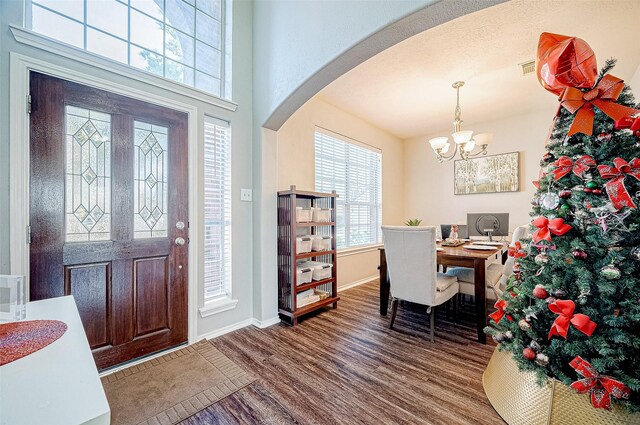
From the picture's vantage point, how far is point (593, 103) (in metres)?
1.26

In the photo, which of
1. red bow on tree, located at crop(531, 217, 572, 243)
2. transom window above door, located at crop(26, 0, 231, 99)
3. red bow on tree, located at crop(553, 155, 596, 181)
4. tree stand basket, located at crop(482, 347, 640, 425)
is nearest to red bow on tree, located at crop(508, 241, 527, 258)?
red bow on tree, located at crop(531, 217, 572, 243)

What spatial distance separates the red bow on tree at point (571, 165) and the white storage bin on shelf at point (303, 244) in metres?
2.16

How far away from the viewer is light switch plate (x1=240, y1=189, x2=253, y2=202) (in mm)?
2689

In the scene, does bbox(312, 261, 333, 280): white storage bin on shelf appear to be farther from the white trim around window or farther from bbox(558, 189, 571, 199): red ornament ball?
bbox(558, 189, 571, 199): red ornament ball

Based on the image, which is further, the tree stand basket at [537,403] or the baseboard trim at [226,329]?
the baseboard trim at [226,329]

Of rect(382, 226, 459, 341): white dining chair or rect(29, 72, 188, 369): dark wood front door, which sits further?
rect(382, 226, 459, 341): white dining chair

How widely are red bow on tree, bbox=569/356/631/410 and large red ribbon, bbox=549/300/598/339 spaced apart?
0.13 metres

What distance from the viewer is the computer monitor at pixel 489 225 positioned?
3.56 metres

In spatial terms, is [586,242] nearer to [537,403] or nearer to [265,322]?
[537,403]

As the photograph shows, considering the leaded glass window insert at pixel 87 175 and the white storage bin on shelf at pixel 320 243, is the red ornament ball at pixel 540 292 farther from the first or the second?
the leaded glass window insert at pixel 87 175

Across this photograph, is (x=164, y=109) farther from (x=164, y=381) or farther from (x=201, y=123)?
(x=164, y=381)

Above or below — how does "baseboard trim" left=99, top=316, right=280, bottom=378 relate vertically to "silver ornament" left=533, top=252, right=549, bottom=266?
below

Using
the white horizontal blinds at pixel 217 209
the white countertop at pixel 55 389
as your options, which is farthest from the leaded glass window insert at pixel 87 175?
the white countertop at pixel 55 389

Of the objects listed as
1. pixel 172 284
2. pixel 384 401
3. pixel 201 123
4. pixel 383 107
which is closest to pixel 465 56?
pixel 383 107
